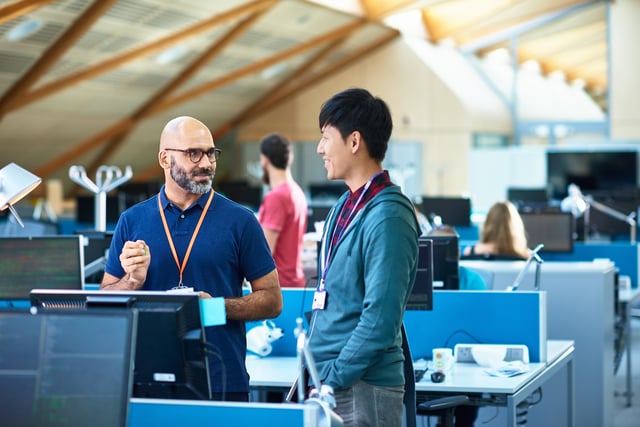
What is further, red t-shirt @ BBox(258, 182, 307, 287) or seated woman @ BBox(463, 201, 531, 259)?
seated woman @ BBox(463, 201, 531, 259)

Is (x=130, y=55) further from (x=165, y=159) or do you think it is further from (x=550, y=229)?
(x=165, y=159)

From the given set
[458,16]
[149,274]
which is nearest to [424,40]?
[458,16]

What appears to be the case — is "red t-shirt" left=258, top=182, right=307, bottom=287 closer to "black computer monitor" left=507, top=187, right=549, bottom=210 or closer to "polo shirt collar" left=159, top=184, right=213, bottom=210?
"polo shirt collar" left=159, top=184, right=213, bottom=210

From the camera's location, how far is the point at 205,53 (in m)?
15.7

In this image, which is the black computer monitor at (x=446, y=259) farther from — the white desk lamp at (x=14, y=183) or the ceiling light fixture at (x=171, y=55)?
the ceiling light fixture at (x=171, y=55)

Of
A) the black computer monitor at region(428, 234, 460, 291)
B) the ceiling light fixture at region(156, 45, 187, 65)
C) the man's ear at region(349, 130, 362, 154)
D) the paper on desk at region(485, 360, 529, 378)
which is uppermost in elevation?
the ceiling light fixture at region(156, 45, 187, 65)

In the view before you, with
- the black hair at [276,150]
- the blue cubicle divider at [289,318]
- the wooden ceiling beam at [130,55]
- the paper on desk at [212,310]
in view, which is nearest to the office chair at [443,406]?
the blue cubicle divider at [289,318]

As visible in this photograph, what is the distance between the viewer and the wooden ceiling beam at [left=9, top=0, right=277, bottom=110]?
13.7m

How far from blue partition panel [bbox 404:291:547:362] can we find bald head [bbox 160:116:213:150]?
1958mm

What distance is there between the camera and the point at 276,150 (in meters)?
5.19

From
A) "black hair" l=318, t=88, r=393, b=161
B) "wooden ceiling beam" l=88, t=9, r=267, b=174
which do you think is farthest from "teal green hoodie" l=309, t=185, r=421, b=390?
"wooden ceiling beam" l=88, t=9, r=267, b=174

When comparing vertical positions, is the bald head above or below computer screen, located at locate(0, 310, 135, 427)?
above

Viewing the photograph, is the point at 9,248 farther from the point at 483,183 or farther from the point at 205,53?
the point at 483,183

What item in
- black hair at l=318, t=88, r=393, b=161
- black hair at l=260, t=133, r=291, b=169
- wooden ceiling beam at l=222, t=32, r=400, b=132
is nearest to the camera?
black hair at l=318, t=88, r=393, b=161
